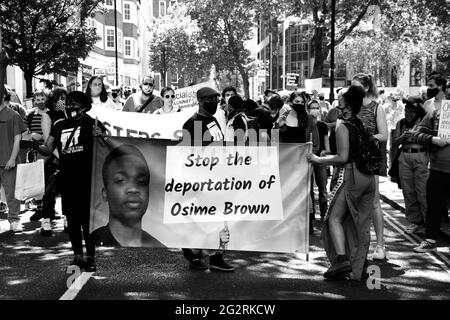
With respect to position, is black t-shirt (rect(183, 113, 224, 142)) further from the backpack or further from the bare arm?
the backpack

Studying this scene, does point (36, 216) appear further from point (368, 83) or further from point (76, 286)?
point (368, 83)

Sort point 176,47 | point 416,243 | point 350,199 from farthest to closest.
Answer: point 176,47 → point 416,243 → point 350,199

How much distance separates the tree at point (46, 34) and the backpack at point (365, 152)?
53.6 feet

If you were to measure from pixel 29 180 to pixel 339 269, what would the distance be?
4806 mm

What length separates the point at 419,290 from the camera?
6.74 m

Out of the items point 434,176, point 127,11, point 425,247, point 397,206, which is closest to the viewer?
point 425,247

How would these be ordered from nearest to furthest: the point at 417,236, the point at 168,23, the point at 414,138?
the point at 414,138, the point at 417,236, the point at 168,23

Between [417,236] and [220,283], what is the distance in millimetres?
3850

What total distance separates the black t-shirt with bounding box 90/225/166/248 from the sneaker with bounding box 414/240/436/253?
3.39 metres

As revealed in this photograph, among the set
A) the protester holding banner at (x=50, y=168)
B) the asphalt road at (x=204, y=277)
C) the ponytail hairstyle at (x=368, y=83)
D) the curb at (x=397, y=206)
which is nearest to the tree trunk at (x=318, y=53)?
the curb at (x=397, y=206)

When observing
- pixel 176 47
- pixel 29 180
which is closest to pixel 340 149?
pixel 29 180

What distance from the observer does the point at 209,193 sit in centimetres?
698

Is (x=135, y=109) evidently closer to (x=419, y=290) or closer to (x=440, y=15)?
(x=419, y=290)
